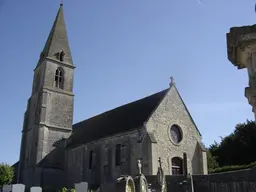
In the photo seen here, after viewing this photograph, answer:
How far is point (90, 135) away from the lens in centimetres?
2848

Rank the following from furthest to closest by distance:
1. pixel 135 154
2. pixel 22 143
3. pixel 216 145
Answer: pixel 216 145 → pixel 22 143 → pixel 135 154

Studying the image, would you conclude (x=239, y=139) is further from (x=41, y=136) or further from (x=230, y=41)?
(x=230, y=41)

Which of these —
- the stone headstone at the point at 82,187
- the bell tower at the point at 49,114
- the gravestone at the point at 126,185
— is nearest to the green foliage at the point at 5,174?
the bell tower at the point at 49,114

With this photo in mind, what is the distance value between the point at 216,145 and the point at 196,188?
Answer: 21.4 metres

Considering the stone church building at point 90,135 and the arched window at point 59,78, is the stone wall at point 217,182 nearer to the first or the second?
the stone church building at point 90,135

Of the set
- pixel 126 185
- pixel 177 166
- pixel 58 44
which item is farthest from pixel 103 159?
pixel 58 44

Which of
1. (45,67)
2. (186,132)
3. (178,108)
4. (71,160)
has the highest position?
(45,67)

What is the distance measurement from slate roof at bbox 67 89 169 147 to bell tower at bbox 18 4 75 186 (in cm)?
191

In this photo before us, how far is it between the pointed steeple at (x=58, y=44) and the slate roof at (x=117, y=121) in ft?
25.9

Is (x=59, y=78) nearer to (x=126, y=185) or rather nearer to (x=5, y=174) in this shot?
(x=5, y=174)

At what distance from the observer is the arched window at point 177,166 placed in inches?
911

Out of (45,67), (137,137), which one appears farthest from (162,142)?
(45,67)

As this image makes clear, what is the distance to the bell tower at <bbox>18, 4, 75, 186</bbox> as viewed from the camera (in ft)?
95.2

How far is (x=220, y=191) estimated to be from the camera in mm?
16047
